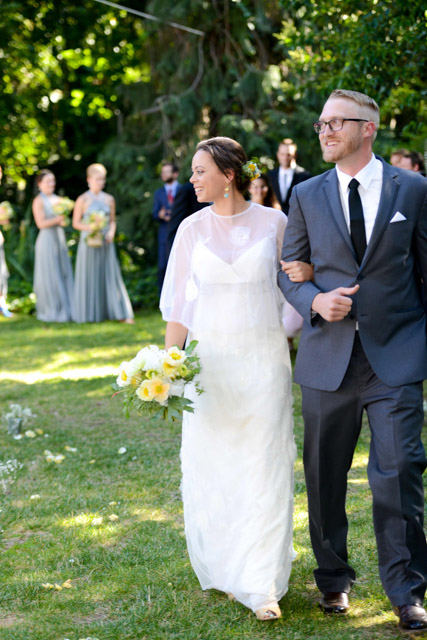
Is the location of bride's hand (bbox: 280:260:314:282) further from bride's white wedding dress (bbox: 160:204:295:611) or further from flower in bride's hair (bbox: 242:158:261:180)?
flower in bride's hair (bbox: 242:158:261:180)

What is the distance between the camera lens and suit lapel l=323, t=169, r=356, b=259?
374 centimetres

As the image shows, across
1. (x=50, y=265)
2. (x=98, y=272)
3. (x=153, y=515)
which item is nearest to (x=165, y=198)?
(x=98, y=272)

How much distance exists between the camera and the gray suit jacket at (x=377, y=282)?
12.1ft

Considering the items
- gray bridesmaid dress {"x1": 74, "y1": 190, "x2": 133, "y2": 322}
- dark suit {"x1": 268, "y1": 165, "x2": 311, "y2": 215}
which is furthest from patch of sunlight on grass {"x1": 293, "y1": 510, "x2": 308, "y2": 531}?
gray bridesmaid dress {"x1": 74, "y1": 190, "x2": 133, "y2": 322}

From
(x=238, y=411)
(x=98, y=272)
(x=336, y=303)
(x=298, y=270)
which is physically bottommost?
(x=98, y=272)

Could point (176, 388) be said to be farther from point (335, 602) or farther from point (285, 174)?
point (285, 174)

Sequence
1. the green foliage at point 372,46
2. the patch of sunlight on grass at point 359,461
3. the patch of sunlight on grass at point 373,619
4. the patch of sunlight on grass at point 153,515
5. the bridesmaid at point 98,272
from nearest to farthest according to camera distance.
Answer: the patch of sunlight on grass at point 373,619 < the patch of sunlight on grass at point 153,515 < the patch of sunlight on grass at point 359,461 < the green foliage at point 372,46 < the bridesmaid at point 98,272

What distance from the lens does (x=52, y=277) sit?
14.9 meters

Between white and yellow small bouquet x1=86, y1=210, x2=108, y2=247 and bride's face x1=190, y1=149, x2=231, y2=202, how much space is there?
Result: 979 cm

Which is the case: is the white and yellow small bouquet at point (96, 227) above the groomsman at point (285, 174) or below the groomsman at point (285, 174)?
below

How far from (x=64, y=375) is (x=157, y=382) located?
6.24 m

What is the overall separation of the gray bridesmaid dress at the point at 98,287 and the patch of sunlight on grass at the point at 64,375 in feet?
13.3

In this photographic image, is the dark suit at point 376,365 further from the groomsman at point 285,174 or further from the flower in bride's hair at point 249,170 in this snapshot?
the groomsman at point 285,174

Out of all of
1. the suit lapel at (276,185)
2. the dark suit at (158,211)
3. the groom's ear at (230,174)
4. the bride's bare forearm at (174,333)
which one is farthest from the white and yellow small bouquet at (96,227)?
the groom's ear at (230,174)
